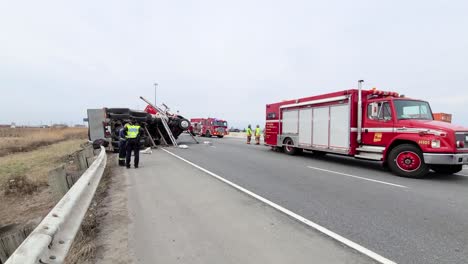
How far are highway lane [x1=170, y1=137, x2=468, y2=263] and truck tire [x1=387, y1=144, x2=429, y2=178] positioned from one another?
0.31m

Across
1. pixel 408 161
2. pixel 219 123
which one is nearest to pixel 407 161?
pixel 408 161

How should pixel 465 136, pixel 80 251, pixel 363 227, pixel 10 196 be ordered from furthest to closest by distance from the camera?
pixel 465 136, pixel 10 196, pixel 363 227, pixel 80 251

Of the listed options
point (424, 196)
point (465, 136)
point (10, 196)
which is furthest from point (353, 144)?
point (10, 196)

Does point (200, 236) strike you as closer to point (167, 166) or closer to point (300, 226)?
point (300, 226)

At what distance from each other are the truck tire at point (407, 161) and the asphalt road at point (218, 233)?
5.47m

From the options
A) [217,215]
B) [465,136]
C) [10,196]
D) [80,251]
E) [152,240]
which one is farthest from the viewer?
[465,136]

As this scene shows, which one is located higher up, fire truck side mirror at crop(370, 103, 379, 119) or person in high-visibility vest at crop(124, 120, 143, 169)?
fire truck side mirror at crop(370, 103, 379, 119)

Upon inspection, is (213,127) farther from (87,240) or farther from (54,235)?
(54,235)

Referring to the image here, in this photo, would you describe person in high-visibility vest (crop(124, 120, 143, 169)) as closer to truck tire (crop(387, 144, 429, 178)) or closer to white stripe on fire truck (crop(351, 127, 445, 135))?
white stripe on fire truck (crop(351, 127, 445, 135))

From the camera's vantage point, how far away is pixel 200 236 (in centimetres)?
369

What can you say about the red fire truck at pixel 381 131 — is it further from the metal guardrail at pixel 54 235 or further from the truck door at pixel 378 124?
the metal guardrail at pixel 54 235

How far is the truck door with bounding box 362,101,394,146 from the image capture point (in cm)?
884

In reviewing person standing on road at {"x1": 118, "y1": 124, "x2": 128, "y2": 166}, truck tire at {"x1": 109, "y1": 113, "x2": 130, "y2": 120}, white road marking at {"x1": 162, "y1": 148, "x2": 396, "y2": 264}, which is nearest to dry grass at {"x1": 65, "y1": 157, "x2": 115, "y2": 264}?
white road marking at {"x1": 162, "y1": 148, "x2": 396, "y2": 264}

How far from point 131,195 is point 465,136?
9.18 metres
